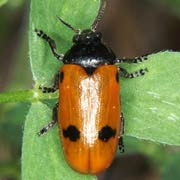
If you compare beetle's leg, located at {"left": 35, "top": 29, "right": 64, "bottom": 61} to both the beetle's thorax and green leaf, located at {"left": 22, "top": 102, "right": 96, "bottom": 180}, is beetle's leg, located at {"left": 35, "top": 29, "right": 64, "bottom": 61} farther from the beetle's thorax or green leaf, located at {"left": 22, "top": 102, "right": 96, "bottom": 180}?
green leaf, located at {"left": 22, "top": 102, "right": 96, "bottom": 180}

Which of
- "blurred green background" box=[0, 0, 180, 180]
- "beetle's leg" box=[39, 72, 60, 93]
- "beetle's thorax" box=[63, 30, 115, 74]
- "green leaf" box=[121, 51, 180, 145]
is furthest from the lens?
"blurred green background" box=[0, 0, 180, 180]

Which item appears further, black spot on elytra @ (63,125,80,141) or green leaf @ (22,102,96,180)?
black spot on elytra @ (63,125,80,141)

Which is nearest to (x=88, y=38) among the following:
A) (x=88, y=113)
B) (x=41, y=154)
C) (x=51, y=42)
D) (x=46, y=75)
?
(x=51, y=42)

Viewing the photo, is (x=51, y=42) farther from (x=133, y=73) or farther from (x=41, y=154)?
(x=41, y=154)

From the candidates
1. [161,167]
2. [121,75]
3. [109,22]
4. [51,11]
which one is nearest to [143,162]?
[161,167]

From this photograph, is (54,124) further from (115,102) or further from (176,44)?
(176,44)

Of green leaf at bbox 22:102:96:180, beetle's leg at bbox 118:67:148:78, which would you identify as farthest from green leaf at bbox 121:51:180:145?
green leaf at bbox 22:102:96:180

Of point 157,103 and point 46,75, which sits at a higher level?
point 46,75
